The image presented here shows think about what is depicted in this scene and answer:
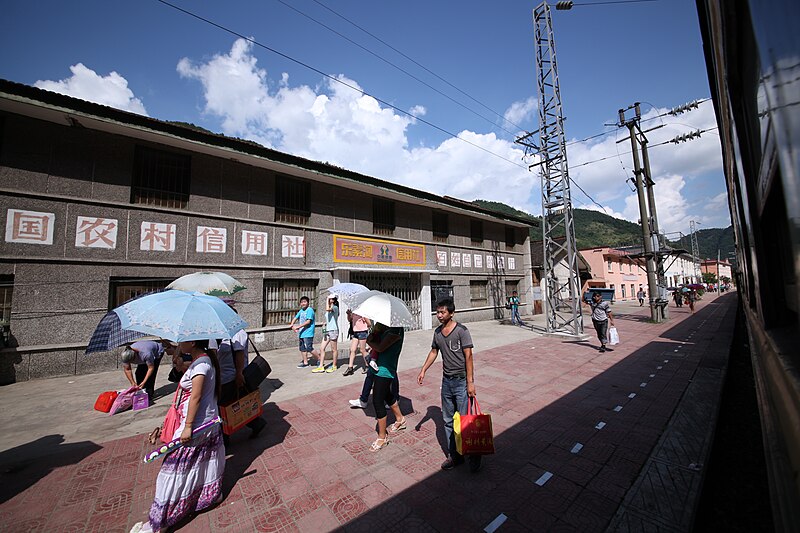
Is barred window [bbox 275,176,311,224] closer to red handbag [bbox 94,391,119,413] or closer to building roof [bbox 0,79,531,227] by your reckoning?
building roof [bbox 0,79,531,227]

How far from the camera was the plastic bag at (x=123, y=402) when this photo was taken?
16.4 ft

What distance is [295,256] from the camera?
33.7 ft

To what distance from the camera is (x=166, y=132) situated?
7.80 meters

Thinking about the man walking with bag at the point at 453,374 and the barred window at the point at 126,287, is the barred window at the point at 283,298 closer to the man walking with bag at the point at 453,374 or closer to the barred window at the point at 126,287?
the barred window at the point at 126,287

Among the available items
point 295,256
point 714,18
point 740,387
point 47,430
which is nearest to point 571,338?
point 740,387

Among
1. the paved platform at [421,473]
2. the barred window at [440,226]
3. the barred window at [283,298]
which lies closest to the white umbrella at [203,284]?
the paved platform at [421,473]

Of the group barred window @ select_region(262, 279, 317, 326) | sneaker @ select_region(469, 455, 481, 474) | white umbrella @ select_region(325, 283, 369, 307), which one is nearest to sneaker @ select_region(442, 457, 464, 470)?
sneaker @ select_region(469, 455, 481, 474)

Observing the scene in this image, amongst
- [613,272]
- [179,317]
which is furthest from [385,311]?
[613,272]

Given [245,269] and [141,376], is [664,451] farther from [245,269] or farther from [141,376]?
[245,269]

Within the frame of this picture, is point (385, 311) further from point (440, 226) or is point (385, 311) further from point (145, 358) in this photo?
point (440, 226)

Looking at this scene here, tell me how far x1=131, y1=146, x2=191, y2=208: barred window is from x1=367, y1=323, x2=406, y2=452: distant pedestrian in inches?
303

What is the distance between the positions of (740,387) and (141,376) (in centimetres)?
1137

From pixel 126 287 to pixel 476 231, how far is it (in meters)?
14.7

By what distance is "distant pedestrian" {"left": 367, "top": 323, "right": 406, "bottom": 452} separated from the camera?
3.85m
